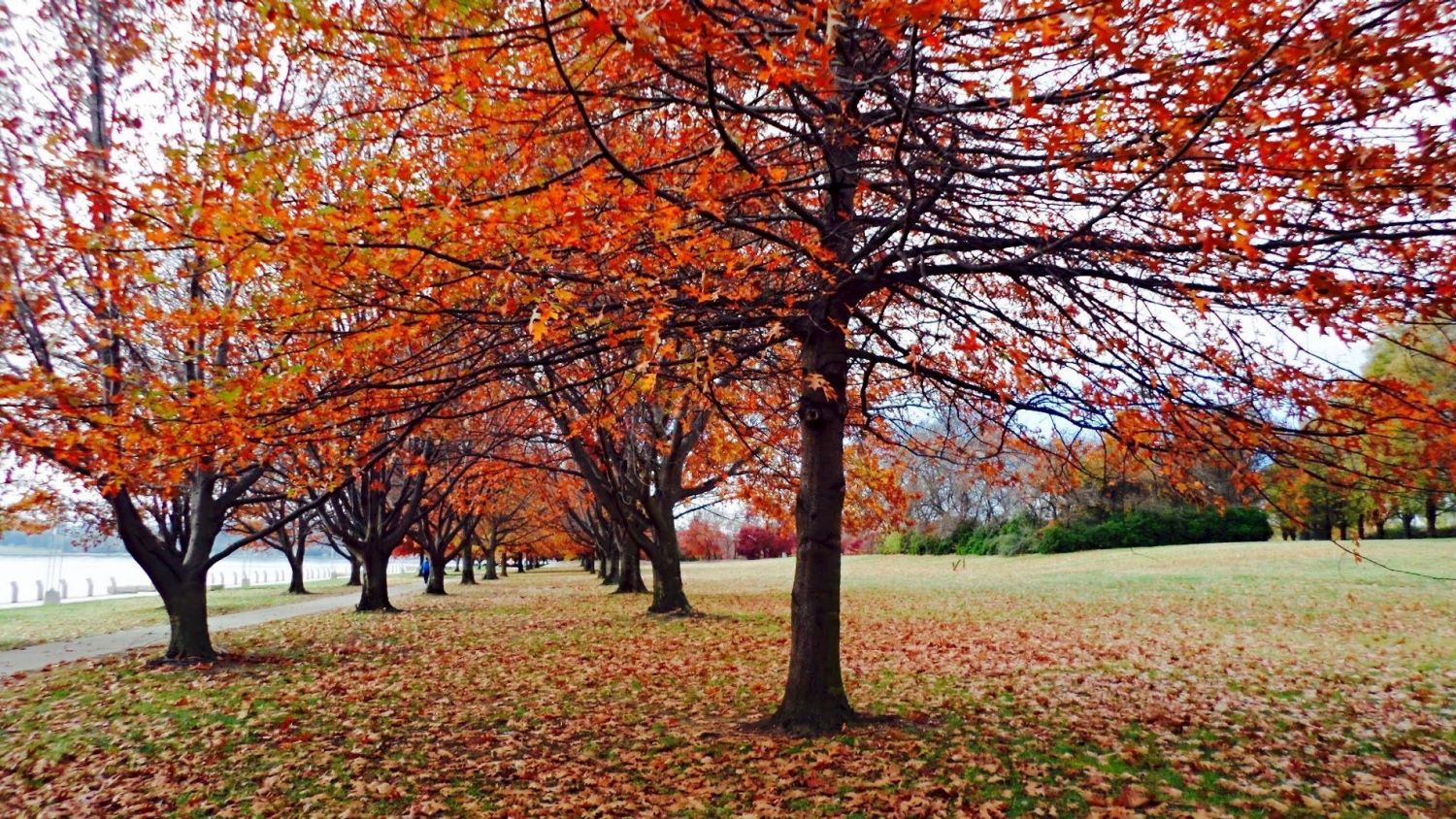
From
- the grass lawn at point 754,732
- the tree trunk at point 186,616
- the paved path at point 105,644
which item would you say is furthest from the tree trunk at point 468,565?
the tree trunk at point 186,616

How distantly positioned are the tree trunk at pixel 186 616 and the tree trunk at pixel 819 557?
9.32m

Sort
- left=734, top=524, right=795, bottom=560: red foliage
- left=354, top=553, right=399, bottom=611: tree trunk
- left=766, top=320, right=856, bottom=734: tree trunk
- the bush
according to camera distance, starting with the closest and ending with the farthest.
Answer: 1. left=766, top=320, right=856, bottom=734: tree trunk
2. left=354, top=553, right=399, bottom=611: tree trunk
3. the bush
4. left=734, top=524, right=795, bottom=560: red foliage

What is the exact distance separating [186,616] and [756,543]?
6247cm

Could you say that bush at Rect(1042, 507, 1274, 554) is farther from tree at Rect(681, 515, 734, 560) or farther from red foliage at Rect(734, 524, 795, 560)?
tree at Rect(681, 515, 734, 560)

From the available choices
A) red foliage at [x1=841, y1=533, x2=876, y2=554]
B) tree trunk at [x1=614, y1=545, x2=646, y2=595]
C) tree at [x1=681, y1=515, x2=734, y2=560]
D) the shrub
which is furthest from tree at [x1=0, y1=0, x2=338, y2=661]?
tree at [x1=681, y1=515, x2=734, y2=560]

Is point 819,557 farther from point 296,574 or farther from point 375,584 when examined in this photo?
point 296,574

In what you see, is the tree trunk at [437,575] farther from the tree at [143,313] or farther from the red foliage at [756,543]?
the red foliage at [756,543]

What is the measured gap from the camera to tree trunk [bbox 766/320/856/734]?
6539 millimetres

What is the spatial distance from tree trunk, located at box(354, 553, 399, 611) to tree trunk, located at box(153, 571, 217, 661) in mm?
8460

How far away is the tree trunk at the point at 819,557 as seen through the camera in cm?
654

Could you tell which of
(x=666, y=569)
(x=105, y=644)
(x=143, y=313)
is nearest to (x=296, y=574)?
(x=105, y=644)

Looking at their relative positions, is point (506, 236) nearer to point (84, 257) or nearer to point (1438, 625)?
point (84, 257)

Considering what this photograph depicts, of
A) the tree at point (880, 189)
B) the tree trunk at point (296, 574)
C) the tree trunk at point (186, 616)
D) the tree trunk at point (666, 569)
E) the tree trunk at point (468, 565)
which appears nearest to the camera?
the tree at point (880, 189)

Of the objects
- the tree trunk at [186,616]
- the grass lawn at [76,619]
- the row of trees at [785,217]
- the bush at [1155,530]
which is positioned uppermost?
the row of trees at [785,217]
